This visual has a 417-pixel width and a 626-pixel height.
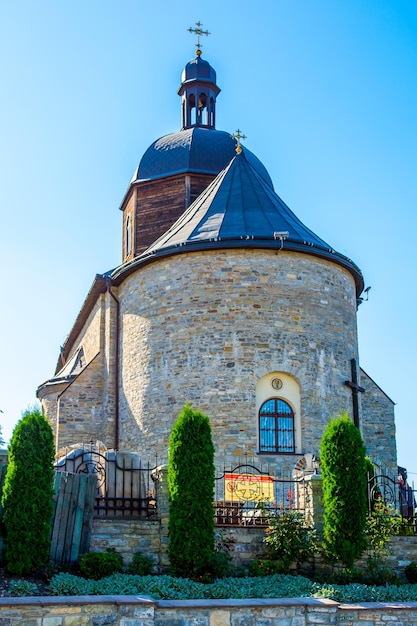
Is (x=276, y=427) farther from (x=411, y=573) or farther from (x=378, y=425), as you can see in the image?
(x=411, y=573)

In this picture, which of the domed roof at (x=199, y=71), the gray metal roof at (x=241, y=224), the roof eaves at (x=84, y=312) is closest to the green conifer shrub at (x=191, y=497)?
the gray metal roof at (x=241, y=224)

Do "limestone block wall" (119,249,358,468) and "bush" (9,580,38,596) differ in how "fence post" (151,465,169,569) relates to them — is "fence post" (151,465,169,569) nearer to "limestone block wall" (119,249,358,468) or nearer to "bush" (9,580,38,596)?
"bush" (9,580,38,596)

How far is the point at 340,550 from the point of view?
15.2m

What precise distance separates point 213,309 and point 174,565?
833 cm

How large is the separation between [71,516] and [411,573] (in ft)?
19.2

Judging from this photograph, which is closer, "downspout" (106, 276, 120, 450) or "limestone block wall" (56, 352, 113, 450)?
"downspout" (106, 276, 120, 450)

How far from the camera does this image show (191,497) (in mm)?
15102

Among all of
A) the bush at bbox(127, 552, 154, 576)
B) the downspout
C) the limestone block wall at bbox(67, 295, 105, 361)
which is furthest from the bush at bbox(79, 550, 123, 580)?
the limestone block wall at bbox(67, 295, 105, 361)

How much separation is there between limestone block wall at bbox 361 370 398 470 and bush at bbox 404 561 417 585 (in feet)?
31.3

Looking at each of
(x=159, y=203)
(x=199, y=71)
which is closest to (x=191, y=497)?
(x=159, y=203)

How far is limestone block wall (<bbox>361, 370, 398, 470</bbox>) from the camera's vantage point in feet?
83.0

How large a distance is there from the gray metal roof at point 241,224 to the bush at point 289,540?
8.45 m

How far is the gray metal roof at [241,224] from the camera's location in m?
22.3

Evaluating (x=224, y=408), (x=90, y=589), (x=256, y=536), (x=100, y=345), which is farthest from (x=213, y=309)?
(x=90, y=589)
